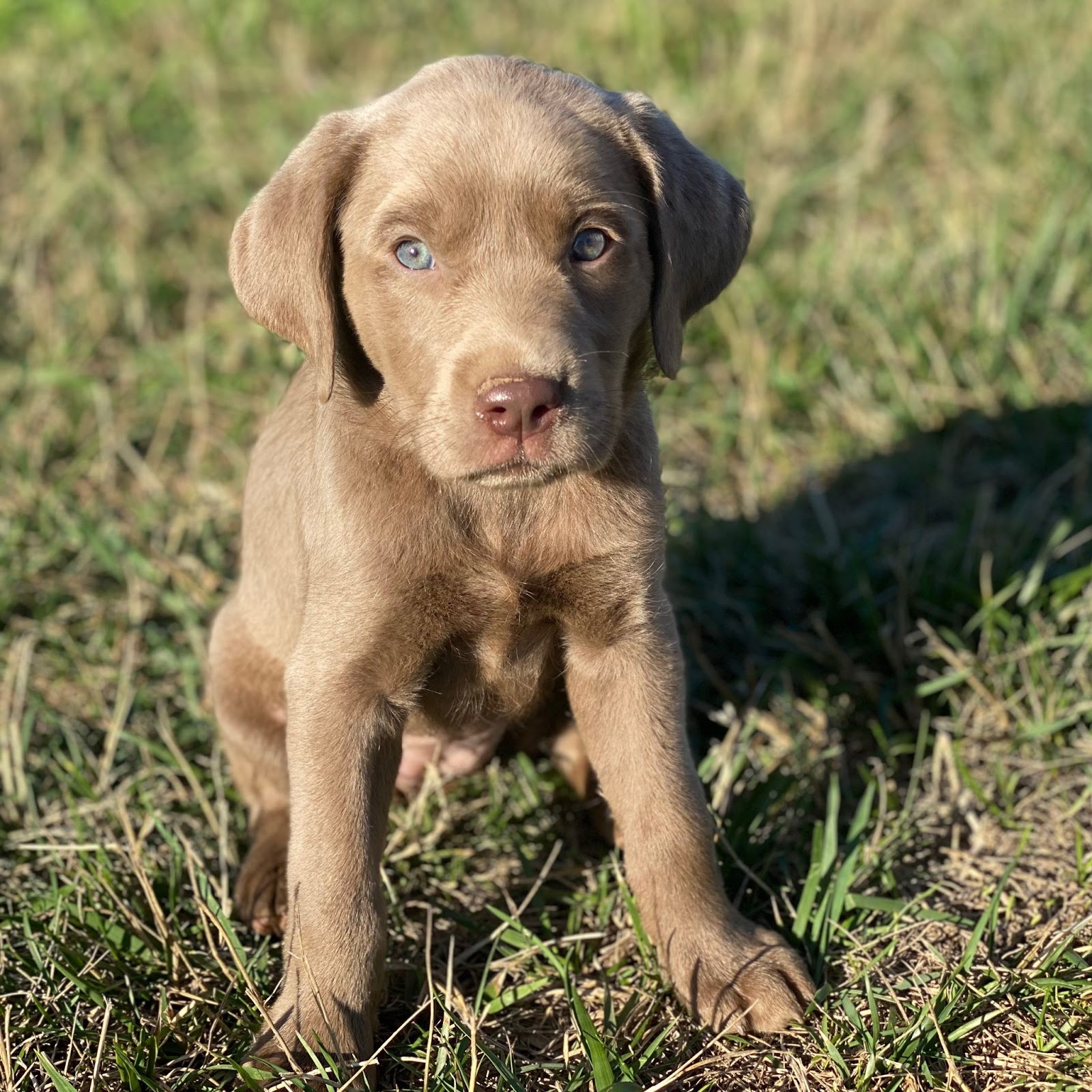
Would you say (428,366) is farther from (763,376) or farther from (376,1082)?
(763,376)

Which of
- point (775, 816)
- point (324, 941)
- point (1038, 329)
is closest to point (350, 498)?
point (324, 941)

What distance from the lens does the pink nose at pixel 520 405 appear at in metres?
2.97

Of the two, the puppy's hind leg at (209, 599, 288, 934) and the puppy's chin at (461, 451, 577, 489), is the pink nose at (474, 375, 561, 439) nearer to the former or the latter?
the puppy's chin at (461, 451, 577, 489)

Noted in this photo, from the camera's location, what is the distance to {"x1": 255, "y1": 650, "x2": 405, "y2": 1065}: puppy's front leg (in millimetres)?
3330

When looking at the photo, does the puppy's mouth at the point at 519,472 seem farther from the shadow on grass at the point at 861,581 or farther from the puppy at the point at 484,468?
the shadow on grass at the point at 861,581

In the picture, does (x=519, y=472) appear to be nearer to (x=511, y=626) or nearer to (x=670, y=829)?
(x=511, y=626)

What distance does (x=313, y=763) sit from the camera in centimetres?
333

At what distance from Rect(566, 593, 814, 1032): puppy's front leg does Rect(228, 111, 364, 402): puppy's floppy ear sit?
930 millimetres

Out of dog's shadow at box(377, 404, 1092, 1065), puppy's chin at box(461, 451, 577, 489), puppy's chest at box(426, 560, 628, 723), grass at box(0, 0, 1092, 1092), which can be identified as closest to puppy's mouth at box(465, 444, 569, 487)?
puppy's chin at box(461, 451, 577, 489)

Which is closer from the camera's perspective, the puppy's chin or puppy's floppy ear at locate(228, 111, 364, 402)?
the puppy's chin

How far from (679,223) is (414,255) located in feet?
2.03

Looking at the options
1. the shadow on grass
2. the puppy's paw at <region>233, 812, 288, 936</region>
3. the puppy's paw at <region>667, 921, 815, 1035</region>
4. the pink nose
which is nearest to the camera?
the pink nose

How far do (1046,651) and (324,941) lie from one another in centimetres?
253

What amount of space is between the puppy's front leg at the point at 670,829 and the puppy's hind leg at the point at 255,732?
96 cm
